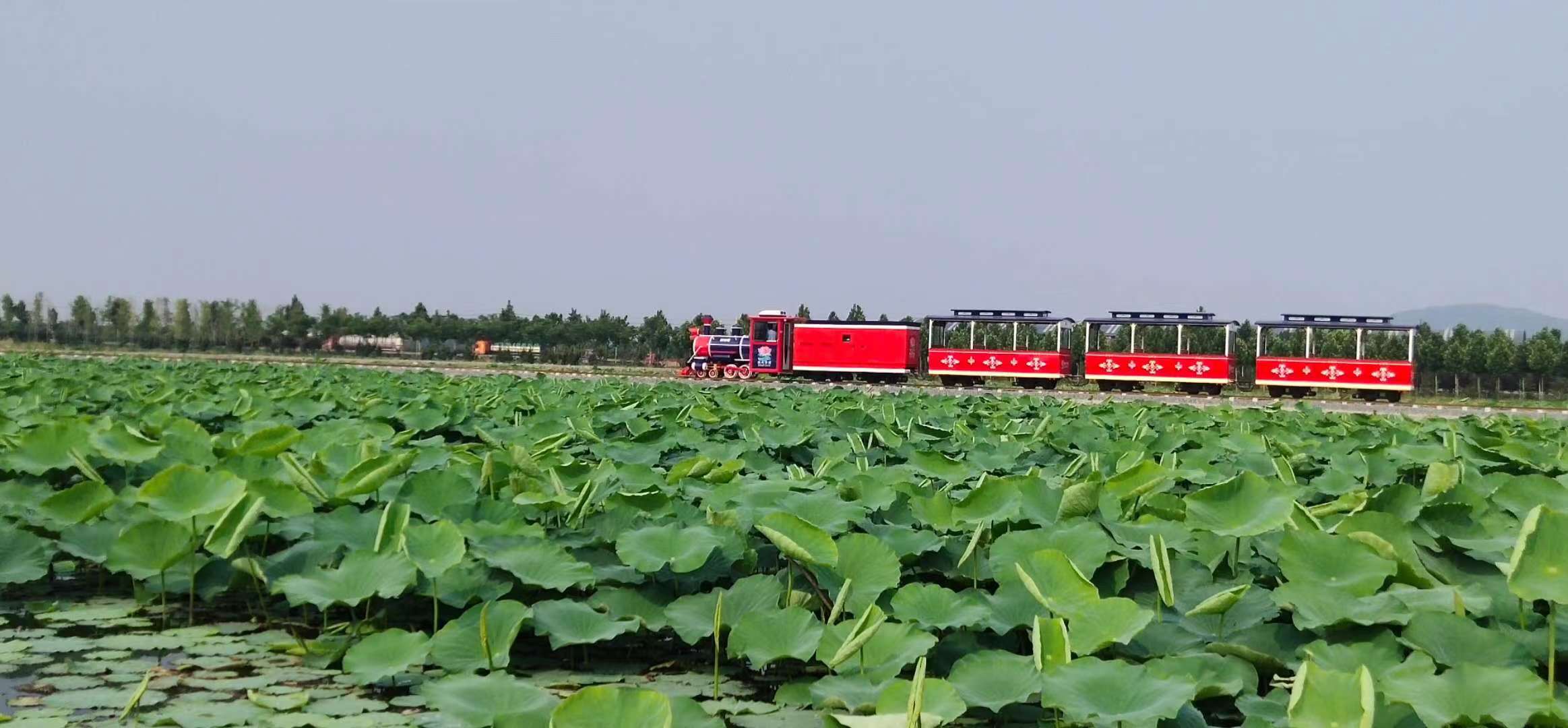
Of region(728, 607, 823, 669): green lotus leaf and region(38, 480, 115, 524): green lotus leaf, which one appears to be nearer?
region(728, 607, 823, 669): green lotus leaf

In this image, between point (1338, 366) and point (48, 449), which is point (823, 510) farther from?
point (1338, 366)

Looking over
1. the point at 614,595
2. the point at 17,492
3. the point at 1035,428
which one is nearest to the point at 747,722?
the point at 614,595

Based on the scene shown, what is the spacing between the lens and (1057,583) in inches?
111

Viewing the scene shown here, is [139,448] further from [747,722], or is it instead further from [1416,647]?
[1416,647]

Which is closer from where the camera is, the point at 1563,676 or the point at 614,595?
the point at 1563,676

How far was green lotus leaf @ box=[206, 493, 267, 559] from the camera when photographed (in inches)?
132

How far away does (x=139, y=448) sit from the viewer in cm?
466

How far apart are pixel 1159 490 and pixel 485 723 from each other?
2.69 m

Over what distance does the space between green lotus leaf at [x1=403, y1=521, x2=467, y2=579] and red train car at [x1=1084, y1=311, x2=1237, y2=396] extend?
28.6 metres

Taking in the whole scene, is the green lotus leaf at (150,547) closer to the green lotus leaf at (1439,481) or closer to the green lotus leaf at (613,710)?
the green lotus leaf at (613,710)

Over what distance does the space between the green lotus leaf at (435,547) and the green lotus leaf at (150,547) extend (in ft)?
2.76

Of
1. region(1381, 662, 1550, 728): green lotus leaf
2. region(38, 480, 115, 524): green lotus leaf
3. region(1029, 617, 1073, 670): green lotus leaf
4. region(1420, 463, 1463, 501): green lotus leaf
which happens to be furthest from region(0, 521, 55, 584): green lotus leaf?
region(1420, 463, 1463, 501): green lotus leaf

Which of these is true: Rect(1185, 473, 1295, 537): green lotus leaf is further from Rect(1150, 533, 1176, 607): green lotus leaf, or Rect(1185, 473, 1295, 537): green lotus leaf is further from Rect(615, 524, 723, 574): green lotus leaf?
Rect(615, 524, 723, 574): green lotus leaf

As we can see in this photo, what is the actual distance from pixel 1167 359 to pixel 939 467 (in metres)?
26.5
